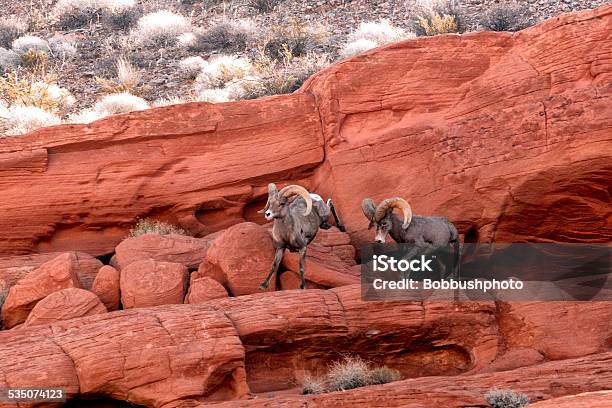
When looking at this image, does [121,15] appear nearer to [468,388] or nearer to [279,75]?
[279,75]

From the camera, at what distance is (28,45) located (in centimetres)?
3136

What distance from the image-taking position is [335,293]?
15117 millimetres

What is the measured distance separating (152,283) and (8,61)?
16.5m

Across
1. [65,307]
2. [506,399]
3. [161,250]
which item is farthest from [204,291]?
[506,399]

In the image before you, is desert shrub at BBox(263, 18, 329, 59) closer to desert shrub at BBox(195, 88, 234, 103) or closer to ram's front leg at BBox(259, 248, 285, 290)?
desert shrub at BBox(195, 88, 234, 103)

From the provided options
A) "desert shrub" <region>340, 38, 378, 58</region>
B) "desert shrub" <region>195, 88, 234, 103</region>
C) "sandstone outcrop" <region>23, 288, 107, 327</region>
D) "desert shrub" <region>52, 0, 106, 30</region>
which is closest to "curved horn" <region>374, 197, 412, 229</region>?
"sandstone outcrop" <region>23, 288, 107, 327</region>

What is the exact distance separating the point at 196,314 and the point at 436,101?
6.48 metres

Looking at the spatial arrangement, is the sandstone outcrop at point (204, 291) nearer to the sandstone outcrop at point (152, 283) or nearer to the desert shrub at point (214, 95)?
the sandstone outcrop at point (152, 283)

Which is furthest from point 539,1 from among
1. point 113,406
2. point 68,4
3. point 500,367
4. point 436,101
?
point 113,406

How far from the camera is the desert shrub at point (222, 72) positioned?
27516 mm

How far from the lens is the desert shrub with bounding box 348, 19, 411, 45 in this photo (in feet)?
96.0

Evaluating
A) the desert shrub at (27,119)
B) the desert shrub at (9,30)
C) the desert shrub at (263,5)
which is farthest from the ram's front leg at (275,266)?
the desert shrub at (9,30)

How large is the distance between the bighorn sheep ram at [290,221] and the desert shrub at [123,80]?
11.9 meters

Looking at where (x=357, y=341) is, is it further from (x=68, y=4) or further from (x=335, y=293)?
(x=68, y=4)
